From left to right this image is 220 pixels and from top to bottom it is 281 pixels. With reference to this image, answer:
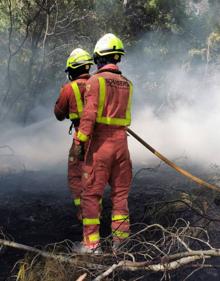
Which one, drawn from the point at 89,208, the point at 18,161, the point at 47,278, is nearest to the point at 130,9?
the point at 18,161

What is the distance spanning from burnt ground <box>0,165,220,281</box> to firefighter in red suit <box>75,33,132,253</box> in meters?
0.39

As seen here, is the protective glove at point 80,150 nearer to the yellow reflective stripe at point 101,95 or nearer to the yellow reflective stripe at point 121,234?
the yellow reflective stripe at point 101,95

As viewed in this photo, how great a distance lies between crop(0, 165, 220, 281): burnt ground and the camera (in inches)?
163

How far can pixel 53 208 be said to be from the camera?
5.19 metres

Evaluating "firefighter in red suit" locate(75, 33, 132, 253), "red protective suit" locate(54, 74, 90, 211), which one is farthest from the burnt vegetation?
"red protective suit" locate(54, 74, 90, 211)

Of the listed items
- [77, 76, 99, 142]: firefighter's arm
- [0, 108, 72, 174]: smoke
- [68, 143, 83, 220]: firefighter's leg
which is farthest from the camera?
[0, 108, 72, 174]: smoke

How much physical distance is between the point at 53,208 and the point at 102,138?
1.51 metres

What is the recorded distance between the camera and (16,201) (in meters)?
5.38

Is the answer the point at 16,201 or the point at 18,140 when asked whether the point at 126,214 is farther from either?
the point at 18,140

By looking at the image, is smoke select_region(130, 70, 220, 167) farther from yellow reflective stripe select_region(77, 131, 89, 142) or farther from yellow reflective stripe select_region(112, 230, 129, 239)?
yellow reflective stripe select_region(77, 131, 89, 142)

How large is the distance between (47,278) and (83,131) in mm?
1407

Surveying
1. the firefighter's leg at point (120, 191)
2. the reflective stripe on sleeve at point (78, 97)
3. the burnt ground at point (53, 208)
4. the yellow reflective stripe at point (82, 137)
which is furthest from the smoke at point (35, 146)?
the yellow reflective stripe at point (82, 137)

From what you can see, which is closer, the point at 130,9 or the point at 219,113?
the point at 219,113

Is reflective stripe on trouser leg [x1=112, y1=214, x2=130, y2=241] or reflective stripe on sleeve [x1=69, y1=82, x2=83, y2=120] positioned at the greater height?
reflective stripe on sleeve [x1=69, y1=82, x2=83, y2=120]
